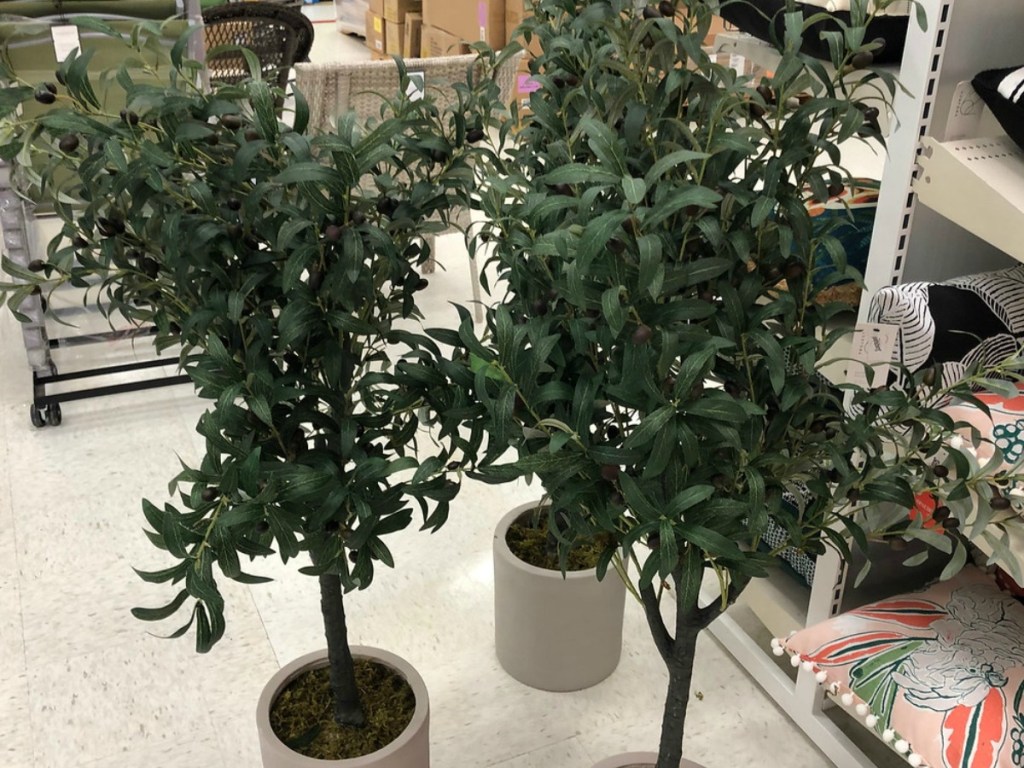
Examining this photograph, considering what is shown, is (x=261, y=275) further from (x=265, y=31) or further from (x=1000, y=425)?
(x=265, y=31)

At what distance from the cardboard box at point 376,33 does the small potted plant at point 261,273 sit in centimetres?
618

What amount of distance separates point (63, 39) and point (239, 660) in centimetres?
183

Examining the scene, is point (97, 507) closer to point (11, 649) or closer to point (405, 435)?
point (11, 649)

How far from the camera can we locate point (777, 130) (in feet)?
3.41

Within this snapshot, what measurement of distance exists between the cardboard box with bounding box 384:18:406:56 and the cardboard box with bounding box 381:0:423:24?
0.13 ft

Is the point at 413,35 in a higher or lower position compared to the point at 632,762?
higher

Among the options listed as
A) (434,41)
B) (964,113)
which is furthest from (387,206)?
(434,41)

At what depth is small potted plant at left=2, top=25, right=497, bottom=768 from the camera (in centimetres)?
107

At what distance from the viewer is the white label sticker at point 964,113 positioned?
1440 mm

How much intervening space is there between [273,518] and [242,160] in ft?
1.28

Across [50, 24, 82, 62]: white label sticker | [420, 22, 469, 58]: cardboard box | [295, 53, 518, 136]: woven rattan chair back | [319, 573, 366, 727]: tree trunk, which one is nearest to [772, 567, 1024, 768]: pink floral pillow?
[319, 573, 366, 727]: tree trunk

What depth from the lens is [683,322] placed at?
41.1 inches

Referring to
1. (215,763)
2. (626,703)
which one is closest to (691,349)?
(626,703)

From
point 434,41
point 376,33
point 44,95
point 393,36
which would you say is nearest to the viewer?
point 44,95
